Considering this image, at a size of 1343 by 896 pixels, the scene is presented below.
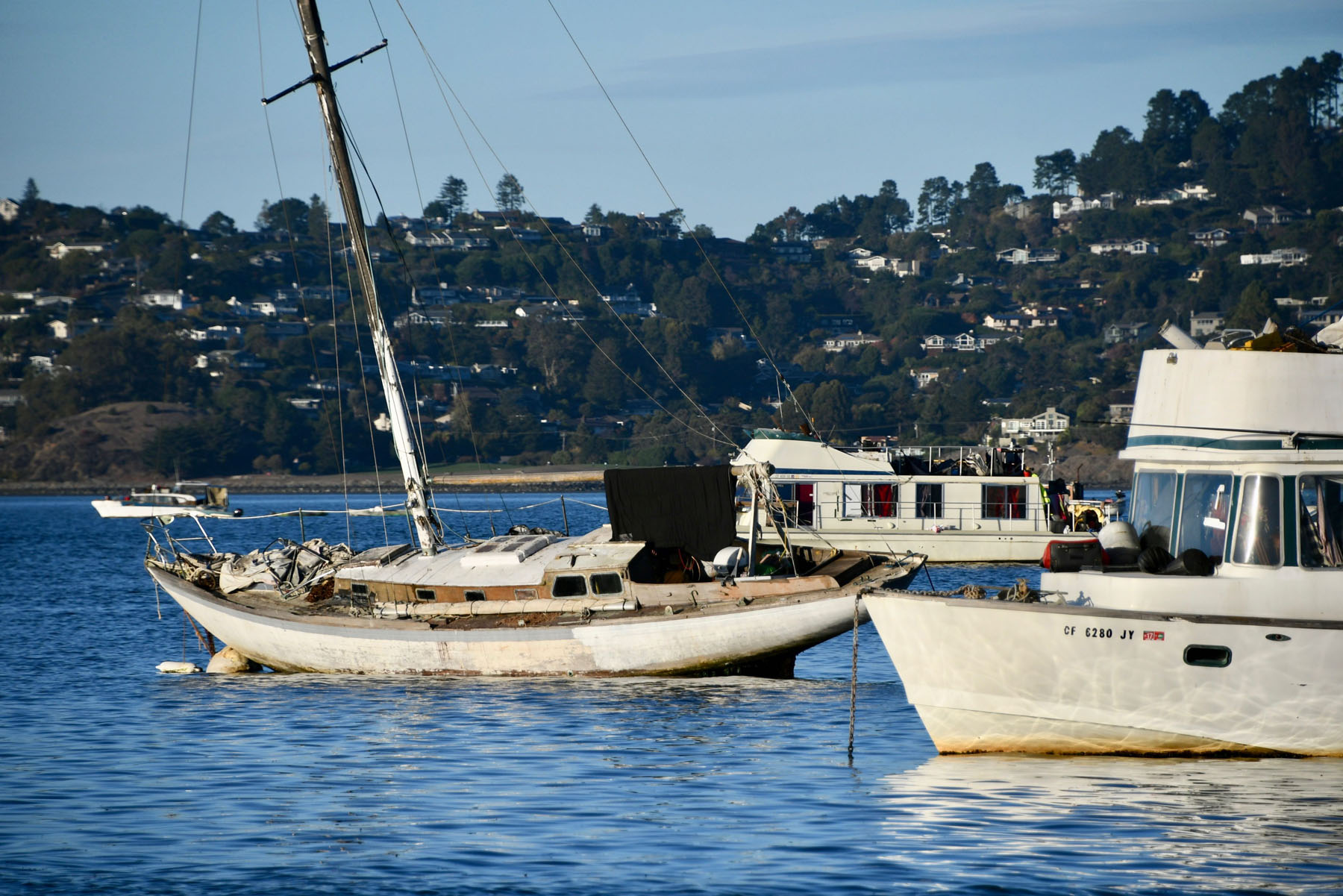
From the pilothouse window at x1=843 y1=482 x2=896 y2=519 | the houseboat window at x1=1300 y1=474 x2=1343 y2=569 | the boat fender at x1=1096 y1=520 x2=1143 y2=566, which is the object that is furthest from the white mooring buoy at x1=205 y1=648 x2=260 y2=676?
the pilothouse window at x1=843 y1=482 x2=896 y2=519

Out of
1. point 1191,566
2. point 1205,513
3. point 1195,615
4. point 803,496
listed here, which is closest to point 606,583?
point 1205,513

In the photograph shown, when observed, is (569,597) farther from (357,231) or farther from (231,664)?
(357,231)

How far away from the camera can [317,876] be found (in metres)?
15.0

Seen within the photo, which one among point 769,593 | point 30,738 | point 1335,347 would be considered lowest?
point 30,738

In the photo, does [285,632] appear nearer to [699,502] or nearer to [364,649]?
[364,649]

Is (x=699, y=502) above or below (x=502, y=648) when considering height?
above

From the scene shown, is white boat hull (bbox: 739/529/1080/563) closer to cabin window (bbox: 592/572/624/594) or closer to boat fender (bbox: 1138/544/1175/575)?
cabin window (bbox: 592/572/624/594)

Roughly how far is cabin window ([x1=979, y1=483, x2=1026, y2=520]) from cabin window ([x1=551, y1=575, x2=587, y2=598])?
27.8m

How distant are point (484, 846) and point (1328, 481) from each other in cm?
1078

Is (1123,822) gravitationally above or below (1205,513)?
below

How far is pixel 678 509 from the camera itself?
97.2ft

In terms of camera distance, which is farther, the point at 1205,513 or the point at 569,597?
the point at 569,597

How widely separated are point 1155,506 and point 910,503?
33868 mm

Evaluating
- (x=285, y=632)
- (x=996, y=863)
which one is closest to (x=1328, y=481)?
(x=996, y=863)
